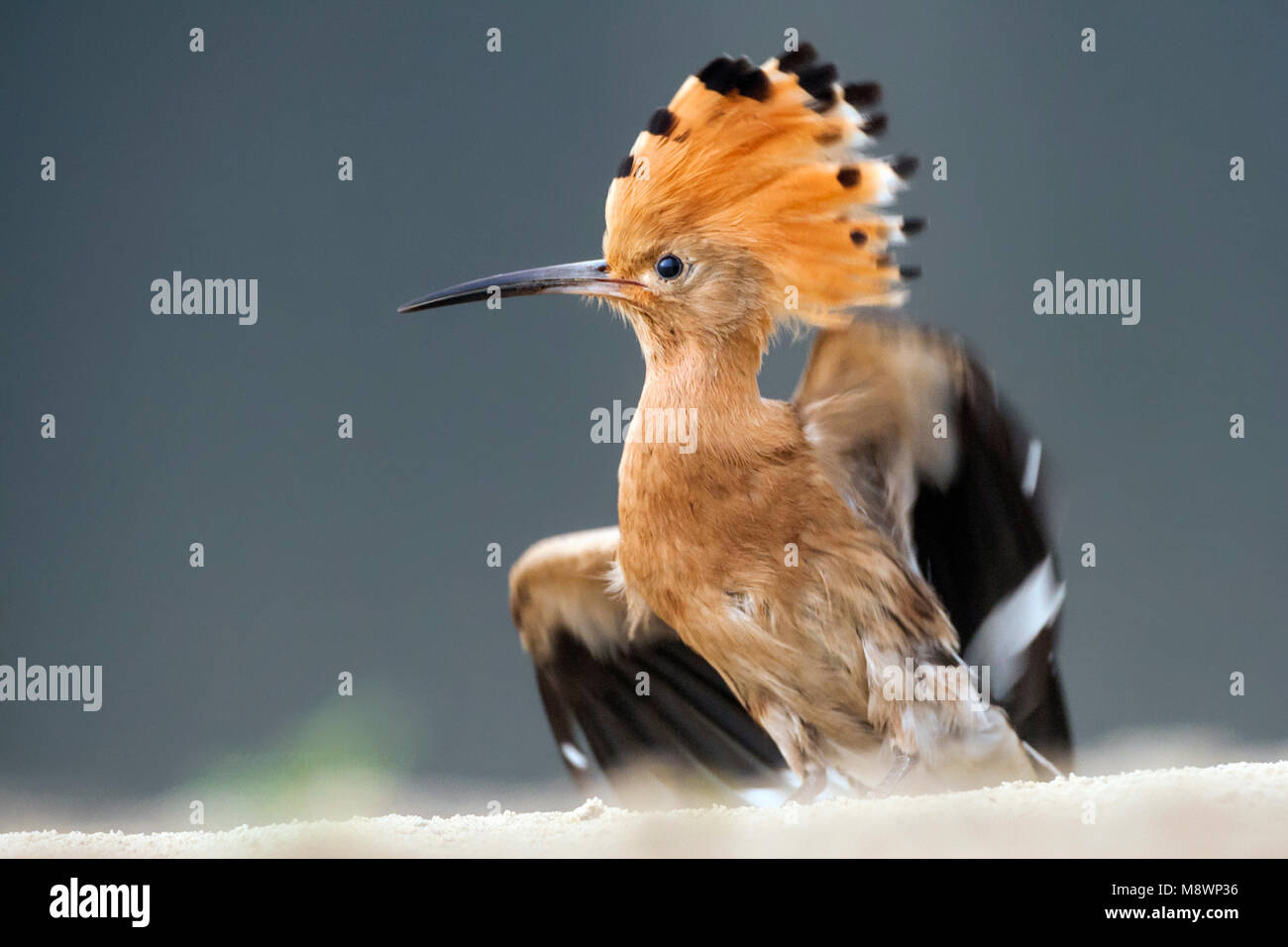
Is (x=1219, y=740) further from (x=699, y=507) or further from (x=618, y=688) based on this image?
(x=699, y=507)

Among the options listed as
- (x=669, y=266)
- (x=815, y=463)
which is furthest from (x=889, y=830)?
(x=669, y=266)

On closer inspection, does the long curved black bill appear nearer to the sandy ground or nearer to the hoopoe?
the hoopoe

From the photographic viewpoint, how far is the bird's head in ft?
6.31

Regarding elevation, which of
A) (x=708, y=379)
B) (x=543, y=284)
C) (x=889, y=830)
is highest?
(x=543, y=284)

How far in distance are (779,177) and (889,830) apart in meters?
0.97

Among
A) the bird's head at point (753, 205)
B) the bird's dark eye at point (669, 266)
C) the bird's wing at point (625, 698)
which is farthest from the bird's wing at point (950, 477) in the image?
the bird's wing at point (625, 698)

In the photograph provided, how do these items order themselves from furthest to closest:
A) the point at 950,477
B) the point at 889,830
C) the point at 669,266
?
1. the point at 950,477
2. the point at 669,266
3. the point at 889,830

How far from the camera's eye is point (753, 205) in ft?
6.39

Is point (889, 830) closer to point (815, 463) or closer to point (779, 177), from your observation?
point (815, 463)

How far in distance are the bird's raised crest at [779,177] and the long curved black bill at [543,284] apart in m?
0.06

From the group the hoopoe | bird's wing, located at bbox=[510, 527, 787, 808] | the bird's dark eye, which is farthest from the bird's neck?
bird's wing, located at bbox=[510, 527, 787, 808]

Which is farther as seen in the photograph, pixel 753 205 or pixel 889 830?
pixel 753 205

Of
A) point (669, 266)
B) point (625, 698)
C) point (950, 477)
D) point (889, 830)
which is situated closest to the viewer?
point (889, 830)

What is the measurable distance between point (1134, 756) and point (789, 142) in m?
1.73
